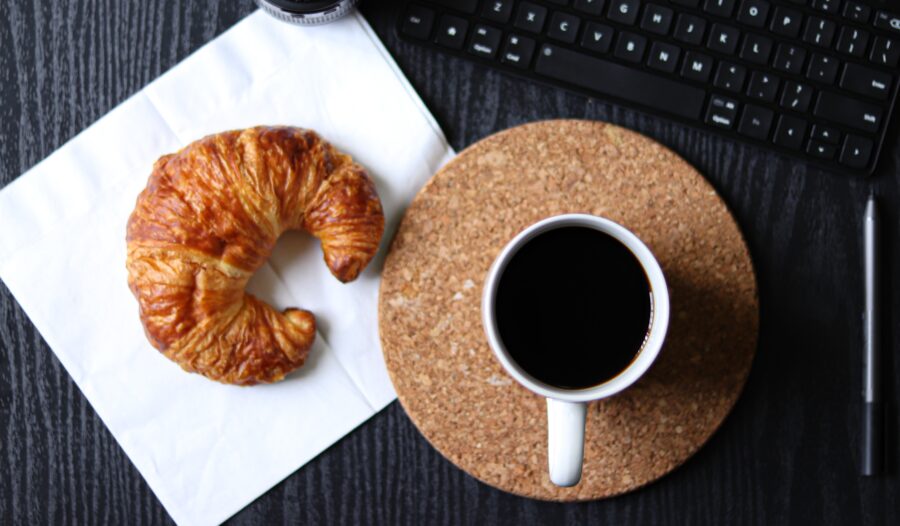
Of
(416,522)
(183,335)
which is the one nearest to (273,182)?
(183,335)

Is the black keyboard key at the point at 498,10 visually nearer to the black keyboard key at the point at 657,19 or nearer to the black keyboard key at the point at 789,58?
the black keyboard key at the point at 657,19

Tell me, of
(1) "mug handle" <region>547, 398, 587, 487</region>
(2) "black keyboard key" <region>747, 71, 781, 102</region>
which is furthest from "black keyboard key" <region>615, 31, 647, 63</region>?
(1) "mug handle" <region>547, 398, 587, 487</region>

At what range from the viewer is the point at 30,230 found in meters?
0.83

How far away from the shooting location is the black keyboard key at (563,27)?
82 centimetres

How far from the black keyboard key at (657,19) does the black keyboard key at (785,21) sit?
10 centimetres

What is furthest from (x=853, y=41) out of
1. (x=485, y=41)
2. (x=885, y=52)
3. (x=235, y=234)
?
(x=235, y=234)

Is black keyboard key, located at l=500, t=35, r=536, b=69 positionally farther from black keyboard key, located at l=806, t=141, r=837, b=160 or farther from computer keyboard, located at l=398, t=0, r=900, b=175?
black keyboard key, located at l=806, t=141, r=837, b=160

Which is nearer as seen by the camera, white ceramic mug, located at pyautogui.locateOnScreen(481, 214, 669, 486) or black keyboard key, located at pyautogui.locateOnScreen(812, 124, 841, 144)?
white ceramic mug, located at pyautogui.locateOnScreen(481, 214, 669, 486)

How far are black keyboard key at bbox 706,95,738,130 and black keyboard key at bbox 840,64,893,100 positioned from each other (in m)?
0.11

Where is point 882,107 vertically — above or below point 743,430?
above

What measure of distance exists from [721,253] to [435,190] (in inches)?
11.4

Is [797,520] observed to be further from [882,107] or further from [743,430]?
[882,107]

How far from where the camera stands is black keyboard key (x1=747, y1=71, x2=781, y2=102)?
32.7 inches

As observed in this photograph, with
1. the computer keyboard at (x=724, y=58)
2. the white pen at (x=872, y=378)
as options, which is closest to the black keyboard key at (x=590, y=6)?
the computer keyboard at (x=724, y=58)
